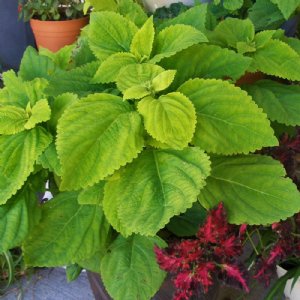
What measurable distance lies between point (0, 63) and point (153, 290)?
6.57 ft

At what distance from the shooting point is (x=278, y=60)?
67 centimetres

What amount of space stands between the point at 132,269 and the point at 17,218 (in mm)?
160

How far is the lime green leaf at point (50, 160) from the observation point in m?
0.56

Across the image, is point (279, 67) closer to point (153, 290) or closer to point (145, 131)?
point (145, 131)

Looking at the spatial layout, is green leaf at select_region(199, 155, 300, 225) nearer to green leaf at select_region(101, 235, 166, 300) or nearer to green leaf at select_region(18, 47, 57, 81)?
green leaf at select_region(101, 235, 166, 300)

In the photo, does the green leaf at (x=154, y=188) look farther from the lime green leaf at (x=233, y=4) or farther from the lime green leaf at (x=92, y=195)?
the lime green leaf at (x=233, y=4)

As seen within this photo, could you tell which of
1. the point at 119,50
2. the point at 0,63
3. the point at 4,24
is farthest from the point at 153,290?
the point at 4,24

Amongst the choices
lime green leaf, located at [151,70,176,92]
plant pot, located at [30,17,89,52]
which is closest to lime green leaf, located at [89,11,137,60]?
lime green leaf, located at [151,70,176,92]

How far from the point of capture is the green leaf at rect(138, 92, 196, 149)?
1.71 feet

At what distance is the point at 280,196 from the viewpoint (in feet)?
1.82

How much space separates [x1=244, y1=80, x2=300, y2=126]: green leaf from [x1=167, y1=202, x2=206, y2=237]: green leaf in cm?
17

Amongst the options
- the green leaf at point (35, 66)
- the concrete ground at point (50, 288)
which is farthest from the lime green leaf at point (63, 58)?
the concrete ground at point (50, 288)

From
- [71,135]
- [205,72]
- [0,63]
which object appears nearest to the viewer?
[71,135]

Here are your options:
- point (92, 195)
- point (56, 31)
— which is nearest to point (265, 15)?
point (92, 195)
